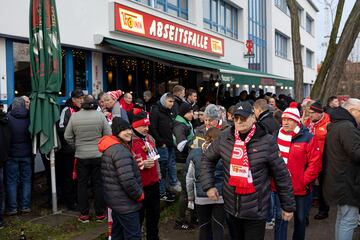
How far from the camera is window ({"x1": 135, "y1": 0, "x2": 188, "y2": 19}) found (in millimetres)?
12526

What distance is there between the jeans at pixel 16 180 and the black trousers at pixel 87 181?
90 centimetres

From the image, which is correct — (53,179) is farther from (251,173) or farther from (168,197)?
(251,173)

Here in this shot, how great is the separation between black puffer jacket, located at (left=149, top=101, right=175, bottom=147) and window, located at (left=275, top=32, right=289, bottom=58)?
860 inches

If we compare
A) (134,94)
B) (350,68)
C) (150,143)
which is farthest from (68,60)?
(350,68)

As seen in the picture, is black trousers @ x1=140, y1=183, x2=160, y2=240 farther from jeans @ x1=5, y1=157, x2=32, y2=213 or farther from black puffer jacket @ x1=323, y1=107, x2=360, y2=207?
jeans @ x1=5, y1=157, x2=32, y2=213

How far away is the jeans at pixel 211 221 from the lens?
13.7ft

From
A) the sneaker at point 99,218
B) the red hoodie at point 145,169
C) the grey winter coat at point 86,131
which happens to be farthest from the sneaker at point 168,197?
the red hoodie at point 145,169

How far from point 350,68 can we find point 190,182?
40.3 m

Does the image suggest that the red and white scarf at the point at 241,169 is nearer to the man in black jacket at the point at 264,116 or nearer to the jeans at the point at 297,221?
the jeans at the point at 297,221

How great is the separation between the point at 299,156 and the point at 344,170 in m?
0.49

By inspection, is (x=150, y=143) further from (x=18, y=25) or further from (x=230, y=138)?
(x=18, y=25)

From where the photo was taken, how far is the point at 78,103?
20.1 feet

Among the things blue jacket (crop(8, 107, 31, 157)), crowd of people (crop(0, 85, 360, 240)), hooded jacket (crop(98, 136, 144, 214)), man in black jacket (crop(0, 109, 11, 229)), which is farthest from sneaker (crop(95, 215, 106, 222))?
hooded jacket (crop(98, 136, 144, 214))

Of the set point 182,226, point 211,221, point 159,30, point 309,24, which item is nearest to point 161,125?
point 182,226
